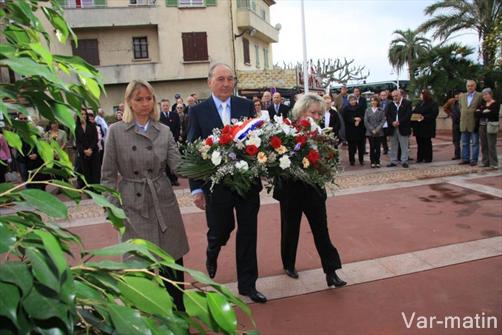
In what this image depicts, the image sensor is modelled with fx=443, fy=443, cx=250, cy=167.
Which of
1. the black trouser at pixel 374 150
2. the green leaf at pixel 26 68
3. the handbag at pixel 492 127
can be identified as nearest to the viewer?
the green leaf at pixel 26 68

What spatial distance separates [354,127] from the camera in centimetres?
1310

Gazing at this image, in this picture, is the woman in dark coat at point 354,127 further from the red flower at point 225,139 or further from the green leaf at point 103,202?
the green leaf at point 103,202

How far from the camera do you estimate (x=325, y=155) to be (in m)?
4.20

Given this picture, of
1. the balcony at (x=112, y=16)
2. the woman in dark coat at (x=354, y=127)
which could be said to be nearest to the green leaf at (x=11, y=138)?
the woman in dark coat at (x=354, y=127)

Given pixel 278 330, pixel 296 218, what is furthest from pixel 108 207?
pixel 296 218

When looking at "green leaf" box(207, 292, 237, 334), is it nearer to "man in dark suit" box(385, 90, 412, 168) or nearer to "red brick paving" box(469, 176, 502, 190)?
"red brick paving" box(469, 176, 502, 190)

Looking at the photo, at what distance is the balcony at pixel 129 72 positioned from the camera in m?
28.4

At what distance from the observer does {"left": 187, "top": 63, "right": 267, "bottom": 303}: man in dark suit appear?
4.23m

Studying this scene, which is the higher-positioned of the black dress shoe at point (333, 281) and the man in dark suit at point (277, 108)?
the man in dark suit at point (277, 108)

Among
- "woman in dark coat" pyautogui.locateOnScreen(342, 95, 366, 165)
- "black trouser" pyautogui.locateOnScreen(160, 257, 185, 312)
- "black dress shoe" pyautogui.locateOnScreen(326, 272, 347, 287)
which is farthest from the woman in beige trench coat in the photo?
"woman in dark coat" pyautogui.locateOnScreen(342, 95, 366, 165)

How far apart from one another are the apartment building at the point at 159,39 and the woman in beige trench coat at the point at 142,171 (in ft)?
85.2

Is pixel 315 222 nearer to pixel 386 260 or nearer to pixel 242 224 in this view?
pixel 242 224

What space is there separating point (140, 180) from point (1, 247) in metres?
2.97

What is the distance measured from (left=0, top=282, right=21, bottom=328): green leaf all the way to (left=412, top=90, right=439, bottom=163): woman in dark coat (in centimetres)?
1317
